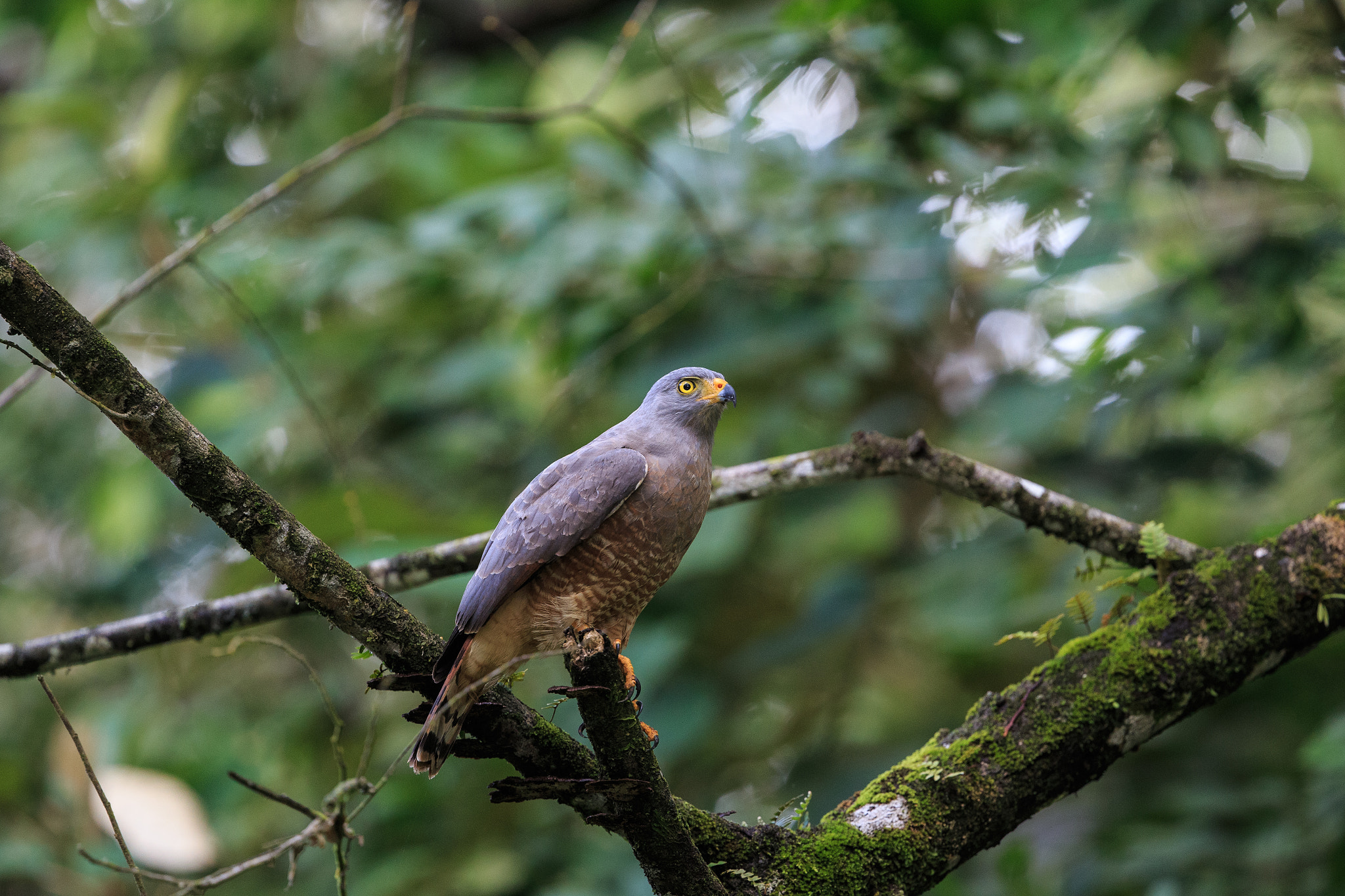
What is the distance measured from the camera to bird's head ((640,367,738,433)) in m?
3.32

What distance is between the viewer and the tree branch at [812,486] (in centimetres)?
303

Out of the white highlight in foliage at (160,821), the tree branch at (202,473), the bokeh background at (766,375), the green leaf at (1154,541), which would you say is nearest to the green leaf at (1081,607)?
the green leaf at (1154,541)

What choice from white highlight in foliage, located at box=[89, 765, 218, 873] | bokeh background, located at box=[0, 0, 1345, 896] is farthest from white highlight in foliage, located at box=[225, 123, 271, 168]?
white highlight in foliage, located at box=[89, 765, 218, 873]

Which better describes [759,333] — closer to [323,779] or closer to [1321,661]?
[1321,661]

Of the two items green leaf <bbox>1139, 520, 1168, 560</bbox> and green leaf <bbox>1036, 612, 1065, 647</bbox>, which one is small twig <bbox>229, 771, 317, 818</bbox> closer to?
green leaf <bbox>1036, 612, 1065, 647</bbox>

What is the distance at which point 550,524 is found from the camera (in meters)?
2.72

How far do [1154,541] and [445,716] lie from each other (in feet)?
6.90

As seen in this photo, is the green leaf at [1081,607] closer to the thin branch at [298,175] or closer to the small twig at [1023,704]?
the small twig at [1023,704]

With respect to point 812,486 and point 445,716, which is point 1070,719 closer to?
point 812,486

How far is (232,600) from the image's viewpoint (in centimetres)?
310

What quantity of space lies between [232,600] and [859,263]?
130 inches

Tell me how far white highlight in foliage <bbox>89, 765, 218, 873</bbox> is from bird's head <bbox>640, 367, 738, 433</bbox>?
265 centimetres

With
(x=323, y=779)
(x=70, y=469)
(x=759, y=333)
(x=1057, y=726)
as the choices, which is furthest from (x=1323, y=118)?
(x=70, y=469)

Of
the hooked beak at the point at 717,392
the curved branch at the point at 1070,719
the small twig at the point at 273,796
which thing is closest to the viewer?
the small twig at the point at 273,796
